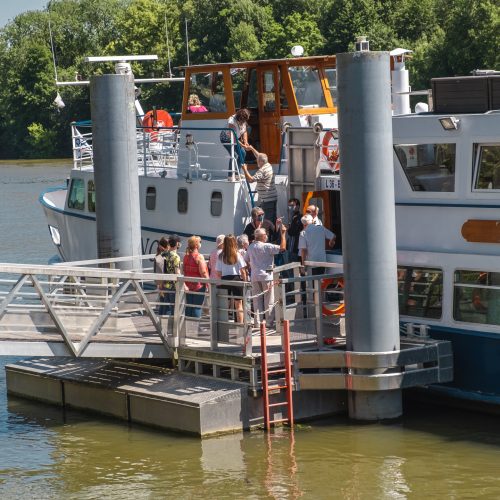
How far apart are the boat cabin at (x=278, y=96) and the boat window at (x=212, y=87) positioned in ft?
0.32

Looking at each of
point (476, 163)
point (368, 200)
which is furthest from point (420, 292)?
point (368, 200)

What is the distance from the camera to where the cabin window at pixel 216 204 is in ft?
76.0

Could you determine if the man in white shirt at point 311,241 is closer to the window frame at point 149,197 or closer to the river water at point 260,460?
the river water at point 260,460

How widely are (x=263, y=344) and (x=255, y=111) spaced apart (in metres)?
7.85

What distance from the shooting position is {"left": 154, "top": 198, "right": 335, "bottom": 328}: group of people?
18.5 m

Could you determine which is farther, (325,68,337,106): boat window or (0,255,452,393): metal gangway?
(325,68,337,106): boat window

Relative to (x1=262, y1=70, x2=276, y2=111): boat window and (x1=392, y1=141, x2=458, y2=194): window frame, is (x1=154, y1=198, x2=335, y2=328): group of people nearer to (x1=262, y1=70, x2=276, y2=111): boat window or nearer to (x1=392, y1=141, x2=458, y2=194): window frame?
(x1=392, y1=141, x2=458, y2=194): window frame

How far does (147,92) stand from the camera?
71625mm

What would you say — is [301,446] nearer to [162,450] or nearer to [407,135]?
[162,450]

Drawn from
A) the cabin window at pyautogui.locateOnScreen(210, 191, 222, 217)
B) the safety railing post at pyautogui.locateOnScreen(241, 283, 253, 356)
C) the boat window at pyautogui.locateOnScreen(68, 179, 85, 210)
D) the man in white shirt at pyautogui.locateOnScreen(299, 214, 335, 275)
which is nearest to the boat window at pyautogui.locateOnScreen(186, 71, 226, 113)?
the cabin window at pyautogui.locateOnScreen(210, 191, 222, 217)

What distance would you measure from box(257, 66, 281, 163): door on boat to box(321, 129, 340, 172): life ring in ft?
10.7

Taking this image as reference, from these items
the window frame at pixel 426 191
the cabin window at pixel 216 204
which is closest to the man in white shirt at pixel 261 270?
the window frame at pixel 426 191

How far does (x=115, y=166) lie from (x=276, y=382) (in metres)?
4.59

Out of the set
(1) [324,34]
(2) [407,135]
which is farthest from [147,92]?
(2) [407,135]
